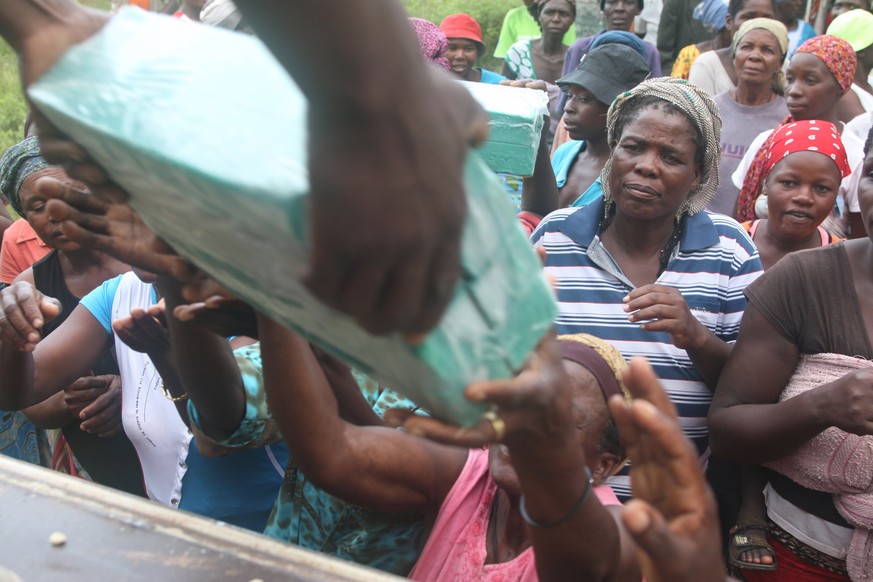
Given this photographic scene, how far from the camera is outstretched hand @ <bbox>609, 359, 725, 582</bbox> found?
1143mm

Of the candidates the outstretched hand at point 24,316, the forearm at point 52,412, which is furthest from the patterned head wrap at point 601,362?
the forearm at point 52,412

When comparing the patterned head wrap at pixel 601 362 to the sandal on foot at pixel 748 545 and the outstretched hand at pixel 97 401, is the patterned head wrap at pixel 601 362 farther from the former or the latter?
the outstretched hand at pixel 97 401

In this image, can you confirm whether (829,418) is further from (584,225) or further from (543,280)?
(543,280)

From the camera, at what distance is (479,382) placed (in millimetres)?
928

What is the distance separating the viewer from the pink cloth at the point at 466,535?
1.78 metres

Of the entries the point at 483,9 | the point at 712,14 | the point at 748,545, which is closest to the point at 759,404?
the point at 748,545

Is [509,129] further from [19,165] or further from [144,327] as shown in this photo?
[19,165]

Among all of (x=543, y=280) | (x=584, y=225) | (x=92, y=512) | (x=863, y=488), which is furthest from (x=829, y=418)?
(x=92, y=512)

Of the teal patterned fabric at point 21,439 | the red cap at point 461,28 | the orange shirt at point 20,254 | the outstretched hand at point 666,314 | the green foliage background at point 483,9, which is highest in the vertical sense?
the outstretched hand at point 666,314

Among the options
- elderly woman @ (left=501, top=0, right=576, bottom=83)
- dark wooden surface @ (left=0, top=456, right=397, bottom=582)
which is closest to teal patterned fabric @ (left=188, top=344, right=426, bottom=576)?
dark wooden surface @ (left=0, top=456, right=397, bottom=582)

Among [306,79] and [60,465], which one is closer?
[306,79]

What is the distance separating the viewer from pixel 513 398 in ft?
3.22

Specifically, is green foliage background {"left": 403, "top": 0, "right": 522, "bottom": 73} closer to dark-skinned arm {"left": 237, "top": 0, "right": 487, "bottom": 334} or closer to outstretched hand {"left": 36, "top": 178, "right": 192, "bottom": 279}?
outstretched hand {"left": 36, "top": 178, "right": 192, "bottom": 279}

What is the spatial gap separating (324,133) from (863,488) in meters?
2.05
